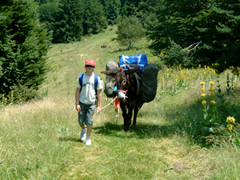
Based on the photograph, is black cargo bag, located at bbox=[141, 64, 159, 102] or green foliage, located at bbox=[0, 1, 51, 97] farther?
green foliage, located at bbox=[0, 1, 51, 97]

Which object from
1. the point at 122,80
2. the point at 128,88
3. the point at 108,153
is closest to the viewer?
the point at 108,153

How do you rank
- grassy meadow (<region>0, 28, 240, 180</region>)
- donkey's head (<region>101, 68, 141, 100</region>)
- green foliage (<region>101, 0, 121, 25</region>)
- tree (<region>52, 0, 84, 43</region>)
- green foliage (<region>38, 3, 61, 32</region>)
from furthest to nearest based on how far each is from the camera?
green foliage (<region>101, 0, 121, 25</region>) → green foliage (<region>38, 3, 61, 32</region>) → tree (<region>52, 0, 84, 43</region>) → donkey's head (<region>101, 68, 141, 100</region>) → grassy meadow (<region>0, 28, 240, 180</region>)

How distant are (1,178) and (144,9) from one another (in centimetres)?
7732

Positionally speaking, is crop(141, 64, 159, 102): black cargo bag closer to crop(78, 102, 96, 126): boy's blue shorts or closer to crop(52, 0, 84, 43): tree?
crop(78, 102, 96, 126): boy's blue shorts

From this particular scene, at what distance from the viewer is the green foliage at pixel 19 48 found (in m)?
9.98

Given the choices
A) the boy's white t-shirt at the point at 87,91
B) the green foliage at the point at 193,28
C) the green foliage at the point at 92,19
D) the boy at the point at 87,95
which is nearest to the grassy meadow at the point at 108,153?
the boy at the point at 87,95

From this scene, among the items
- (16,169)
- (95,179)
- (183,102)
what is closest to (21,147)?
(16,169)

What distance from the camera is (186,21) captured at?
19359mm

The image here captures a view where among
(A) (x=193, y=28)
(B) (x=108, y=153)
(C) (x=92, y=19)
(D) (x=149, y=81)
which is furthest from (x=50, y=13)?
(B) (x=108, y=153)

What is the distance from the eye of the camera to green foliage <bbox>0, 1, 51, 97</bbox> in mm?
9984

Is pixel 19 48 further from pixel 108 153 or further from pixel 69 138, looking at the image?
pixel 108 153

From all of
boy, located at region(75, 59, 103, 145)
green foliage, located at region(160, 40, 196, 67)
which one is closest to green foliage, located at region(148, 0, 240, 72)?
green foliage, located at region(160, 40, 196, 67)

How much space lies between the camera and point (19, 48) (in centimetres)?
1096

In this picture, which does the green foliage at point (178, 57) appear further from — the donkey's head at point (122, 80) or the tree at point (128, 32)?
the tree at point (128, 32)
